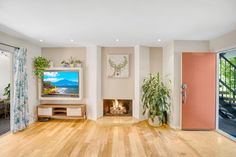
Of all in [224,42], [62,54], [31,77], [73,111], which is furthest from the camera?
[62,54]

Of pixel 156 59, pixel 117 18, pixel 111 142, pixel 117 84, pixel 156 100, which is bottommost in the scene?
pixel 111 142

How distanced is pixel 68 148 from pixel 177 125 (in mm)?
2747

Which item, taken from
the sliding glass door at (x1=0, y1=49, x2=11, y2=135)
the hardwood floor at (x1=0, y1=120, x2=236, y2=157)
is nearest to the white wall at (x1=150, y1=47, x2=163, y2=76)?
the hardwood floor at (x1=0, y1=120, x2=236, y2=157)

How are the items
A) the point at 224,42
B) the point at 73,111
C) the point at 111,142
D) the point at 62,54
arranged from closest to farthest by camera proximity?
the point at 111,142 < the point at 224,42 < the point at 73,111 < the point at 62,54

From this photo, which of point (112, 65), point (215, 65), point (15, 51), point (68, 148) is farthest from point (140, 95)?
point (15, 51)

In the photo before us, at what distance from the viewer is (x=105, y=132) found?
3859 millimetres

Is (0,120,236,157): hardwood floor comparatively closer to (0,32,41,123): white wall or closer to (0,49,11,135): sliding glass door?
(0,32,41,123): white wall

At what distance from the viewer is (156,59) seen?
5.03 meters

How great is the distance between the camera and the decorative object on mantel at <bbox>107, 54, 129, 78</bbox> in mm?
4980

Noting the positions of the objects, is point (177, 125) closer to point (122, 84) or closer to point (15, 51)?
point (122, 84)

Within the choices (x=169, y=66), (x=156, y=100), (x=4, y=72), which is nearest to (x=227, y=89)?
(x=169, y=66)

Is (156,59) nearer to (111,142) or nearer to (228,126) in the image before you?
(228,126)

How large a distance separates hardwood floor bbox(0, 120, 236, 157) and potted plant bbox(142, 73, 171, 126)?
0.98ft

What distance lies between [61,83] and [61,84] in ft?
0.10
